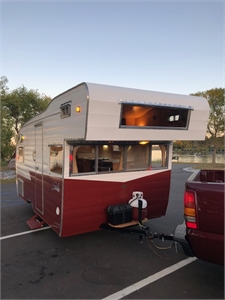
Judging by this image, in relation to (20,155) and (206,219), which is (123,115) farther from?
(20,155)

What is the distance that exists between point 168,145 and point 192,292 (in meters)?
2.92

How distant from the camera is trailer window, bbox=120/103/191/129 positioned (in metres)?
3.94

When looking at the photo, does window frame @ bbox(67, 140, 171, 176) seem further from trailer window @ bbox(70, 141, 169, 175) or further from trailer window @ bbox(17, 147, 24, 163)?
trailer window @ bbox(17, 147, 24, 163)

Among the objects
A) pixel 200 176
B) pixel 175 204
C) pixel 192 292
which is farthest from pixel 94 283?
pixel 175 204

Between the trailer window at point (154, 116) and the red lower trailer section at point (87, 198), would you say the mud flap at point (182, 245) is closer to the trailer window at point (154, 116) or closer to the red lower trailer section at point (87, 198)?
the red lower trailer section at point (87, 198)

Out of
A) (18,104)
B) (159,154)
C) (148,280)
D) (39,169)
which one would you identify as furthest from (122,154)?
(18,104)

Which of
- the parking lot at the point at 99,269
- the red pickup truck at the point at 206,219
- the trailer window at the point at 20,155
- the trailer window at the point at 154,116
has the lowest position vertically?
the parking lot at the point at 99,269

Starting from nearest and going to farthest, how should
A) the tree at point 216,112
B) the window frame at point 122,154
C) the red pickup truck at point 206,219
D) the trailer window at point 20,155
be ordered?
the red pickup truck at point 206,219 < the window frame at point 122,154 < the trailer window at point 20,155 < the tree at point 216,112

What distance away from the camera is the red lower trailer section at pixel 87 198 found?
4.21 meters

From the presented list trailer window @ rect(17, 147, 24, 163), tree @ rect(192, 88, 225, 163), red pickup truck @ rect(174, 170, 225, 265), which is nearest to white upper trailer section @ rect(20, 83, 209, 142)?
red pickup truck @ rect(174, 170, 225, 265)

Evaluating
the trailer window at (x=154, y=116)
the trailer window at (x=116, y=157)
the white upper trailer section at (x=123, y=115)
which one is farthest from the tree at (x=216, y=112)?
the trailer window at (x=154, y=116)

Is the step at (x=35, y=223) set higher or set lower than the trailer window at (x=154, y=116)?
lower

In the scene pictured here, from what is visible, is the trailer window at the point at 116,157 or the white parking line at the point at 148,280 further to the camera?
the trailer window at the point at 116,157

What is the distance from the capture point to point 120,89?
12.3 ft
